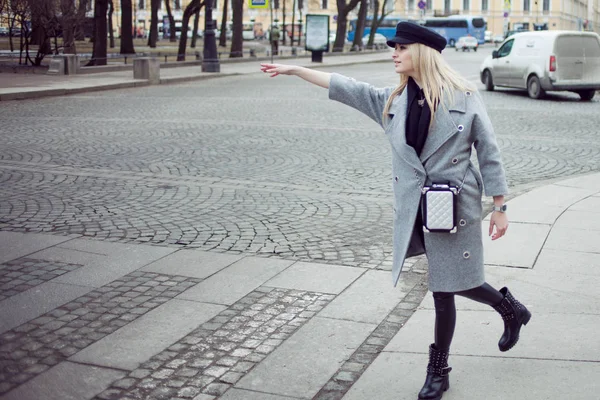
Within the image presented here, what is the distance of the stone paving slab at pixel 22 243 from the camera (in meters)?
6.50

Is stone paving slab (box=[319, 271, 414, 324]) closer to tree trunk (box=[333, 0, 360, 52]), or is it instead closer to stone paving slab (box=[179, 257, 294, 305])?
stone paving slab (box=[179, 257, 294, 305])

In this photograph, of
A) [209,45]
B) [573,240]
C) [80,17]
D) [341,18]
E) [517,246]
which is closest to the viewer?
[517,246]

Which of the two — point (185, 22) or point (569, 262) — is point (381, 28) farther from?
point (569, 262)

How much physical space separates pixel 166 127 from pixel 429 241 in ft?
36.6

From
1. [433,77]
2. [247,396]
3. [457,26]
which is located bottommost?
[247,396]

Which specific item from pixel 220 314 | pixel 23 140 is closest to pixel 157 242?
pixel 220 314

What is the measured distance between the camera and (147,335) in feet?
15.6

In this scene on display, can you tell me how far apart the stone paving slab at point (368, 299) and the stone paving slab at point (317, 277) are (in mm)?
80

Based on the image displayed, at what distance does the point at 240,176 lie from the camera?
32.4 feet

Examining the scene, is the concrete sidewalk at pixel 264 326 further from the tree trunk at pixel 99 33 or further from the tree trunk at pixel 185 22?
the tree trunk at pixel 185 22

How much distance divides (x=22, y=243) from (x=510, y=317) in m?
4.06

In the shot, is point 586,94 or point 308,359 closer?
point 308,359

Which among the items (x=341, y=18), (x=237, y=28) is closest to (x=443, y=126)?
(x=237, y=28)

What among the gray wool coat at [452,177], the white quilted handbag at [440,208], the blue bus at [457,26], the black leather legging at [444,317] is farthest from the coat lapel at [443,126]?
the blue bus at [457,26]
